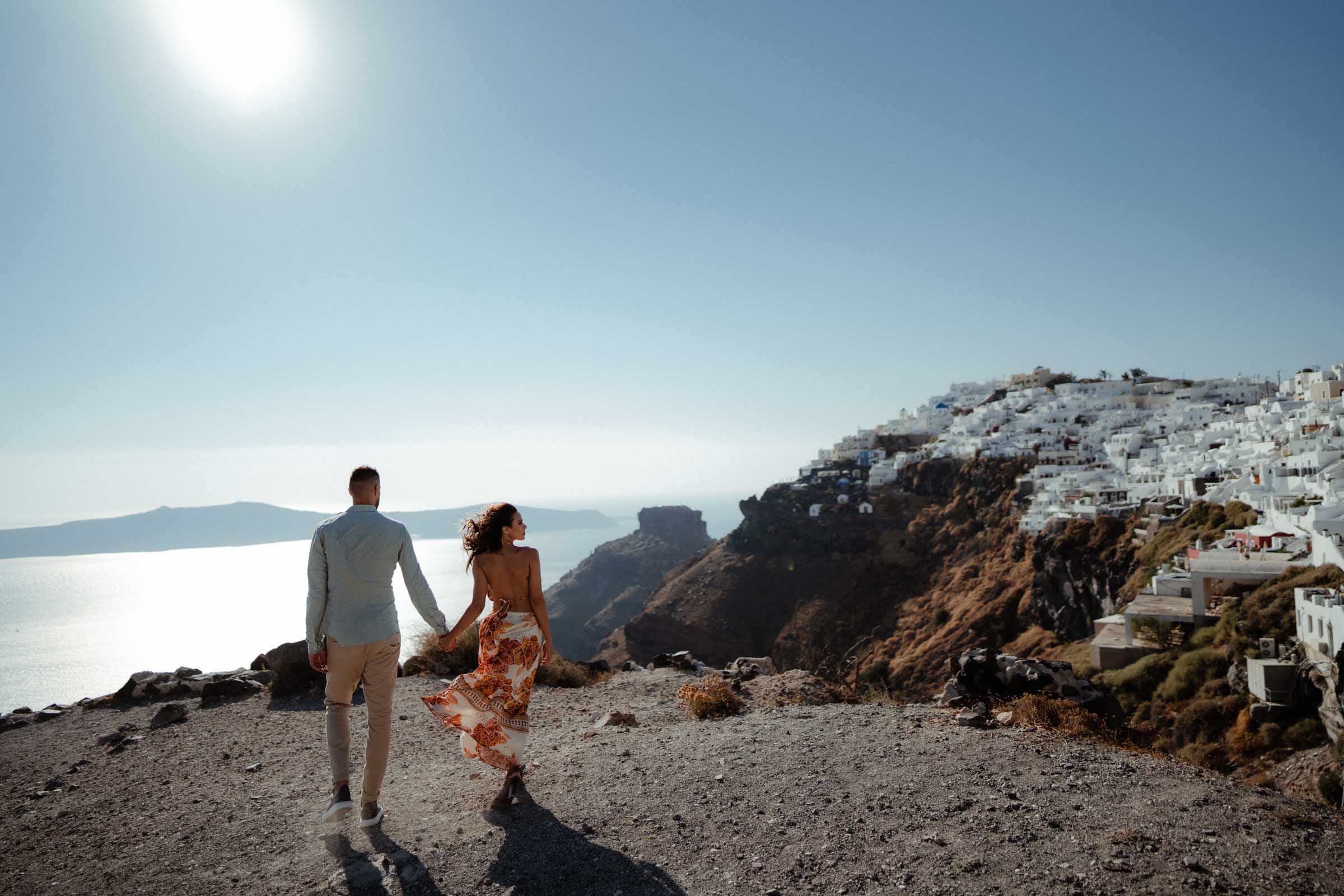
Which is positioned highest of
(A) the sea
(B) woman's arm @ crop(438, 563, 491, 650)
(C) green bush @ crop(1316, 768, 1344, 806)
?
(B) woman's arm @ crop(438, 563, 491, 650)

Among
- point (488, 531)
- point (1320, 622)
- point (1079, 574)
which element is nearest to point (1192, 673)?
point (1320, 622)

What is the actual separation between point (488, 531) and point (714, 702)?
3.45 m

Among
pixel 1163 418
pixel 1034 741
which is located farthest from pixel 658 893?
pixel 1163 418

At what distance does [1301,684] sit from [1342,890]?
59.5ft

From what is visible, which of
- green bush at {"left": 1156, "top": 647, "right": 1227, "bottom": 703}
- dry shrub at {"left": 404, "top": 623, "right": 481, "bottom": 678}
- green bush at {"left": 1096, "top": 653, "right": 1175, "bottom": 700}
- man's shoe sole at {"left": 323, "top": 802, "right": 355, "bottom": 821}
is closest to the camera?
man's shoe sole at {"left": 323, "top": 802, "right": 355, "bottom": 821}

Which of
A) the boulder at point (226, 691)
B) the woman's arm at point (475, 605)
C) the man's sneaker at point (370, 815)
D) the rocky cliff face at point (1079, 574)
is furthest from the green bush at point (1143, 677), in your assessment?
the man's sneaker at point (370, 815)

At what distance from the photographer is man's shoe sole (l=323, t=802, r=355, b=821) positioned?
3986 millimetres

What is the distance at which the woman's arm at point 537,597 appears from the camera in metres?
4.25

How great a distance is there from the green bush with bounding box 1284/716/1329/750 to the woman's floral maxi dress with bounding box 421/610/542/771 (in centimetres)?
1774

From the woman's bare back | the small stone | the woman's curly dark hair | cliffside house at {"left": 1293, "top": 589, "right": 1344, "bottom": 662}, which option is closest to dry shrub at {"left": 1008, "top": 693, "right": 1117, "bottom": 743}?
the small stone

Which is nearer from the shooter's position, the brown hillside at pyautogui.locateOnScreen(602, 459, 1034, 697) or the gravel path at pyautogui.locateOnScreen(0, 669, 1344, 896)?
the gravel path at pyautogui.locateOnScreen(0, 669, 1344, 896)

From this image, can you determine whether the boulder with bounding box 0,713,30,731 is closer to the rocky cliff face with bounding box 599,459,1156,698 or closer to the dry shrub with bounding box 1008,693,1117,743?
the dry shrub with bounding box 1008,693,1117,743

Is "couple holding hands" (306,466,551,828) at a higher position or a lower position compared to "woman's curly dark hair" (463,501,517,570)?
lower

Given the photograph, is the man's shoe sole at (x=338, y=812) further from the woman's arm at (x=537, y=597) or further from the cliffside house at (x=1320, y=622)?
the cliffside house at (x=1320, y=622)
